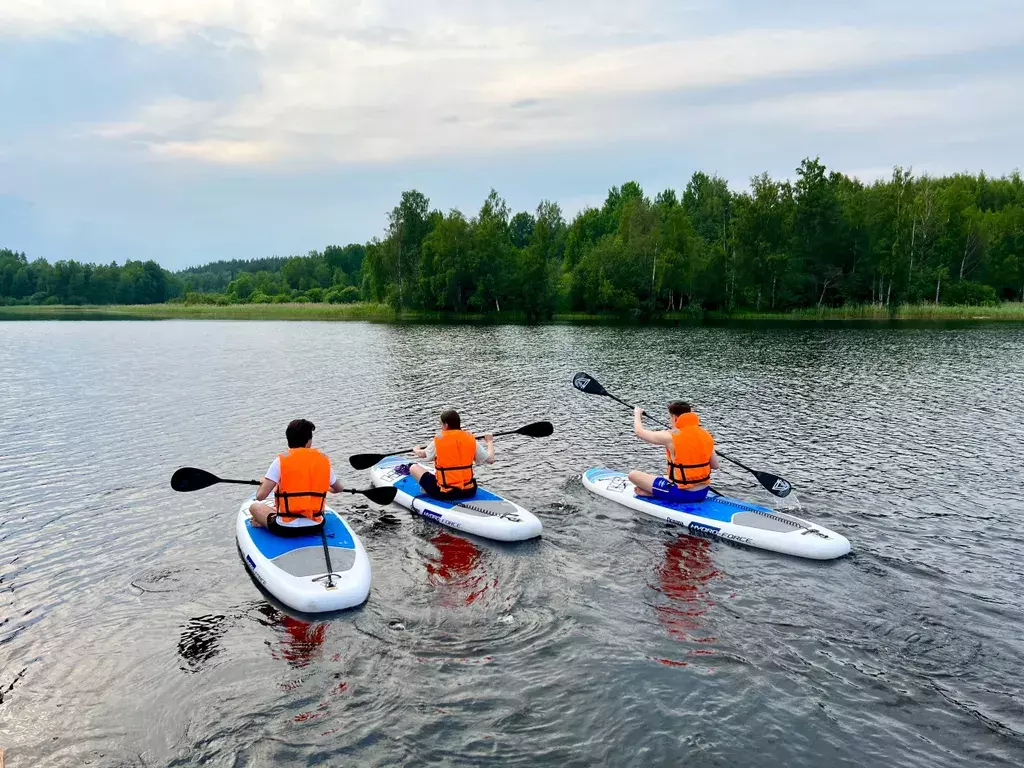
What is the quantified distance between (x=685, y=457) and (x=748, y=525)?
144 centimetres

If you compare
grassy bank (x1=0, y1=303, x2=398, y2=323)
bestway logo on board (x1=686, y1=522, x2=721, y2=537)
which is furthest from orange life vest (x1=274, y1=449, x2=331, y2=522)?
grassy bank (x1=0, y1=303, x2=398, y2=323)

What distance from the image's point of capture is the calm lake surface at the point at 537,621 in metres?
6.00

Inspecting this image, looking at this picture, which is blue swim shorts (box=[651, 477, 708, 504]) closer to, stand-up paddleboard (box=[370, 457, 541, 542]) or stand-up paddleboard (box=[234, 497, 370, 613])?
stand-up paddleboard (box=[370, 457, 541, 542])

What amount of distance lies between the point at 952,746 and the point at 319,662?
5.75 m

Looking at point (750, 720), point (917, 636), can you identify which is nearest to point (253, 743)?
point (750, 720)

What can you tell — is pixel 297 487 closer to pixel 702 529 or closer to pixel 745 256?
pixel 702 529

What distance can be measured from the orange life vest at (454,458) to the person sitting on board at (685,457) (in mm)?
2847

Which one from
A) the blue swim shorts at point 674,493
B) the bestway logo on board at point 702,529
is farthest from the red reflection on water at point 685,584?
the blue swim shorts at point 674,493

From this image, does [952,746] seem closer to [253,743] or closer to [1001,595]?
[1001,595]

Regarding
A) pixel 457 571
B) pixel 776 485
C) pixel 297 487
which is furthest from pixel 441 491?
pixel 776 485

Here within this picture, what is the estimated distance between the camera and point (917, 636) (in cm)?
770

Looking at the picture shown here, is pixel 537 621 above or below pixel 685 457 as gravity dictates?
below

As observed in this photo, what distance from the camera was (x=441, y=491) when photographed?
11391 millimetres

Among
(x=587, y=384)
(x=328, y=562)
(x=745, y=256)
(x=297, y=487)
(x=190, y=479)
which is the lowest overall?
(x=328, y=562)
